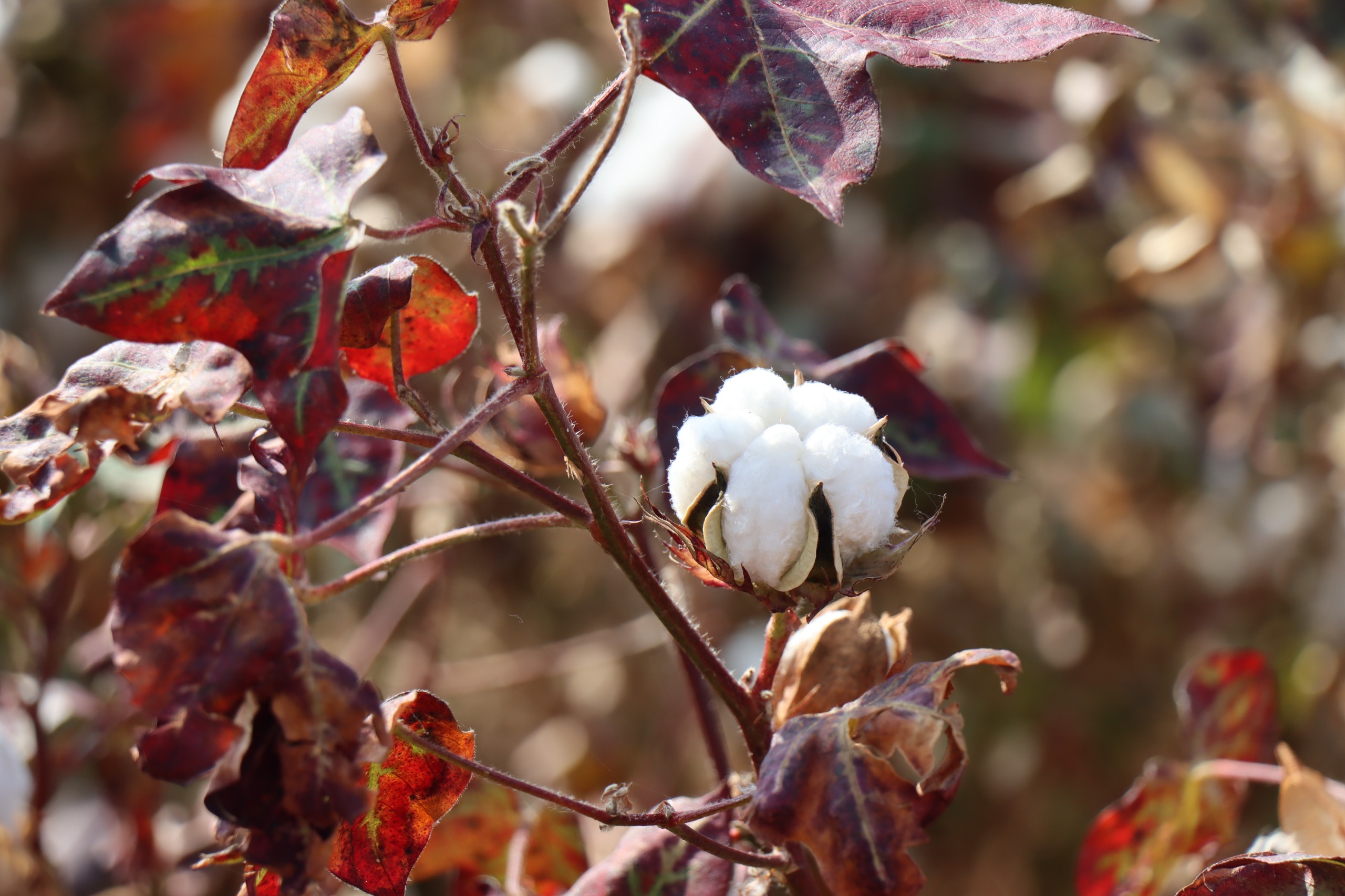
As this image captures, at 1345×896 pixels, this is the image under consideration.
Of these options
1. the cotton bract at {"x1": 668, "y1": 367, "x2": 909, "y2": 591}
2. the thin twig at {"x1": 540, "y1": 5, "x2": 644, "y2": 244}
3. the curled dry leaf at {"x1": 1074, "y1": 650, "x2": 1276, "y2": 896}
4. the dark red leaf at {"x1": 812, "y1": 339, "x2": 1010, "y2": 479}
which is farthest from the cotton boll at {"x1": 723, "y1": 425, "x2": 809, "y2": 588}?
the curled dry leaf at {"x1": 1074, "y1": 650, "x2": 1276, "y2": 896}

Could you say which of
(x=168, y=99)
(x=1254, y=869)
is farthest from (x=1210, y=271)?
(x=168, y=99)

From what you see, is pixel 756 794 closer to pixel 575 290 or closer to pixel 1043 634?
pixel 1043 634

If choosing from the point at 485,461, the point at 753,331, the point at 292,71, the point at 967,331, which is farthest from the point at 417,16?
the point at 967,331

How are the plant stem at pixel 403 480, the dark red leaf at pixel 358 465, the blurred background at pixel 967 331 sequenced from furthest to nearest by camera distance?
the blurred background at pixel 967 331 < the dark red leaf at pixel 358 465 < the plant stem at pixel 403 480

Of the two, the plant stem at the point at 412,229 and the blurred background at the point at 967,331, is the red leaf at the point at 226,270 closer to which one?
the plant stem at the point at 412,229

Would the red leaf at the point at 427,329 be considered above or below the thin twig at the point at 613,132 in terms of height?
below

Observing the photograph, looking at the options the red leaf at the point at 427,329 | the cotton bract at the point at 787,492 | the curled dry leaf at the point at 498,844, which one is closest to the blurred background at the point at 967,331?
the curled dry leaf at the point at 498,844
